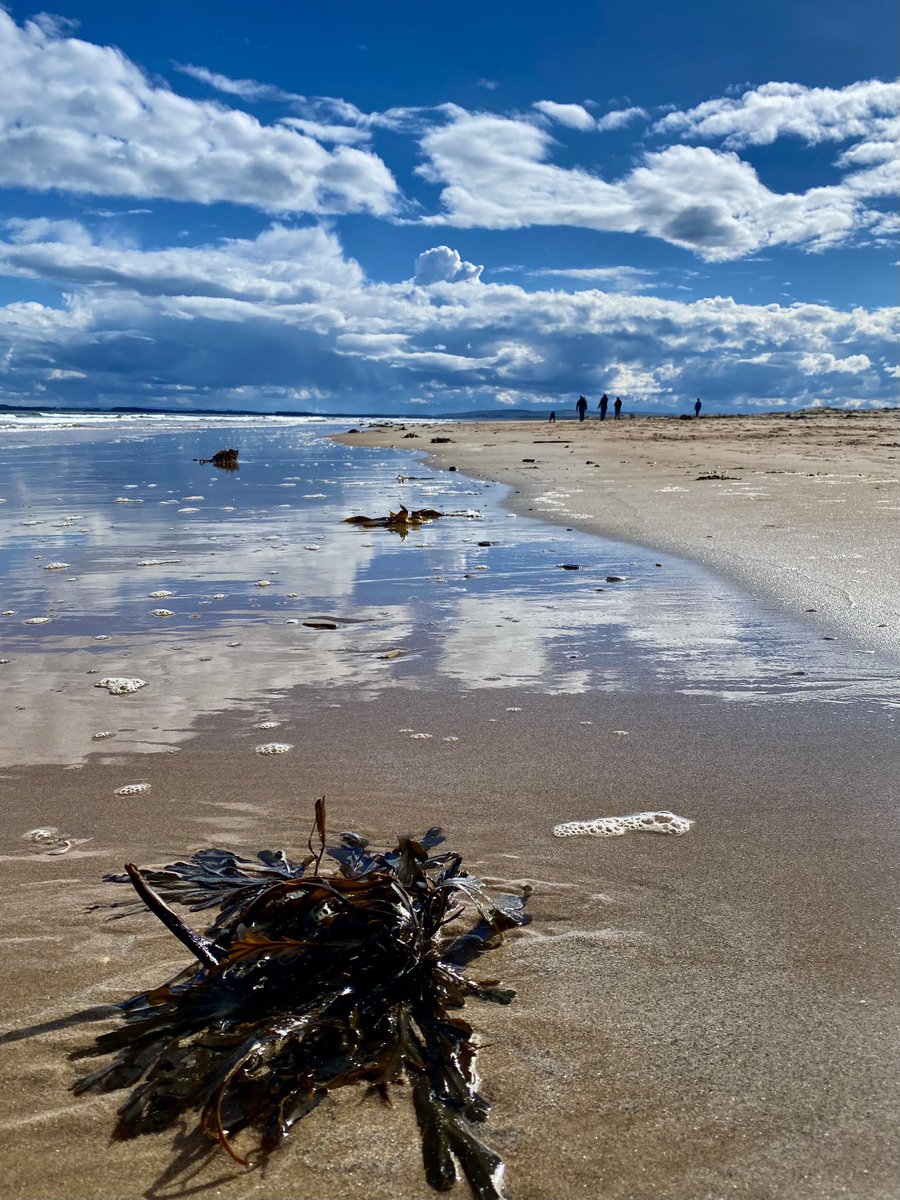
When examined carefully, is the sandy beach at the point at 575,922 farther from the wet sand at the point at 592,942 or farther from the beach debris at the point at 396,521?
the beach debris at the point at 396,521

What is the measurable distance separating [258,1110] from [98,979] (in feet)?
1.87

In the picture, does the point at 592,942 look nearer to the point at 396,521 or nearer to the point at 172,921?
the point at 172,921

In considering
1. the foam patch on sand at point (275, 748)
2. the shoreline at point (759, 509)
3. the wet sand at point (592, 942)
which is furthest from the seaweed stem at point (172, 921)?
the shoreline at point (759, 509)

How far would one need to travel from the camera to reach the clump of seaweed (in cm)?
151

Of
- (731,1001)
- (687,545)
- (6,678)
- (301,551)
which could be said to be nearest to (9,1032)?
(731,1001)

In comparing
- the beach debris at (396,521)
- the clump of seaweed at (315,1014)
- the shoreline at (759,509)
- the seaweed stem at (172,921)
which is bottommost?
the clump of seaweed at (315,1014)

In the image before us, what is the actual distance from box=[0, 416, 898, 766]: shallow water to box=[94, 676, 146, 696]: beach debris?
0.06 metres

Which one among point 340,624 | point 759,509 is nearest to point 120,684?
point 340,624

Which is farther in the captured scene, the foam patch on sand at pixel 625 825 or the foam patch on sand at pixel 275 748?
the foam patch on sand at pixel 275 748

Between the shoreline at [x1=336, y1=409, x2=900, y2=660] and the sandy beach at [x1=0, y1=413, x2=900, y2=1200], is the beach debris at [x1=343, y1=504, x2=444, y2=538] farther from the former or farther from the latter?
the sandy beach at [x1=0, y1=413, x2=900, y2=1200]

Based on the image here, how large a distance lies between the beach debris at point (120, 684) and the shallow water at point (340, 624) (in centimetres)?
6

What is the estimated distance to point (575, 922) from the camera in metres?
2.11

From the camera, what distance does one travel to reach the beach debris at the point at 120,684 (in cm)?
393

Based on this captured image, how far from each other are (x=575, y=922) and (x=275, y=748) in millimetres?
1500
